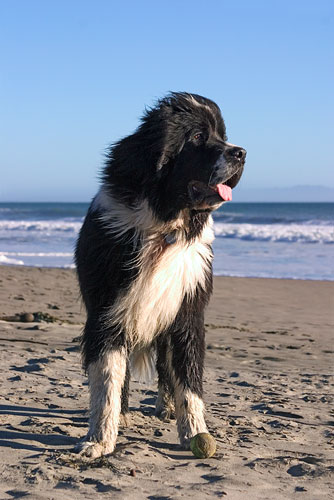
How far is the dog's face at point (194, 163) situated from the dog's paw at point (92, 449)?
4.70 feet

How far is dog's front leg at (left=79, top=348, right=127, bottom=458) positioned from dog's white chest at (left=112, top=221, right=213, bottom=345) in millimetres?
231

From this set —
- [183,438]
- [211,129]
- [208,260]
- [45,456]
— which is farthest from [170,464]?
[211,129]

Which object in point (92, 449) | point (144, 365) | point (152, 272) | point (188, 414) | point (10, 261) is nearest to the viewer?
point (92, 449)

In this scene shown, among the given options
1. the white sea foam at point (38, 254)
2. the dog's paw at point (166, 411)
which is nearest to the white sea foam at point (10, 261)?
the white sea foam at point (38, 254)

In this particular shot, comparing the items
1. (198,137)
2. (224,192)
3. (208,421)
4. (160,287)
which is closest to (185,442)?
(208,421)

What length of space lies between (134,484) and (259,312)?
6962 mm

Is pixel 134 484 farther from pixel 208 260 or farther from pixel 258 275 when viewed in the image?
pixel 258 275

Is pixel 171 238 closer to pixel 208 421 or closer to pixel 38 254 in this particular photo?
pixel 208 421

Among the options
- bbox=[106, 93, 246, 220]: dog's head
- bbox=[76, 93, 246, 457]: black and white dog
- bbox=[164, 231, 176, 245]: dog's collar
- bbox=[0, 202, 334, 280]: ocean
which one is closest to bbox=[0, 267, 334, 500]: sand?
bbox=[76, 93, 246, 457]: black and white dog

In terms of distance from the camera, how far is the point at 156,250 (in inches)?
156

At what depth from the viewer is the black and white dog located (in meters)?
3.81

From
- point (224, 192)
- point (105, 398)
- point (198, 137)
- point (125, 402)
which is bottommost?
point (125, 402)

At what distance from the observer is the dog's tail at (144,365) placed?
4.50 meters

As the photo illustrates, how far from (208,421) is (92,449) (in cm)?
106
